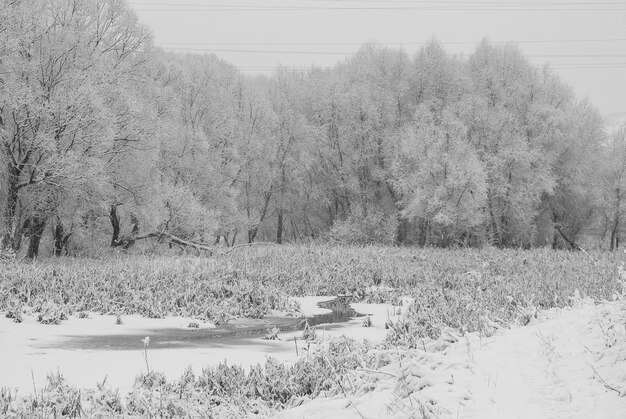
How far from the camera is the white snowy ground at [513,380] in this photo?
4332 mm

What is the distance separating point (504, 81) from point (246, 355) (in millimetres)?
36849

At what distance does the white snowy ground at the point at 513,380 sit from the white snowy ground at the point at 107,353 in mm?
2443

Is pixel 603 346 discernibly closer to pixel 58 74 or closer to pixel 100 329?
pixel 100 329

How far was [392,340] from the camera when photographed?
8375 mm

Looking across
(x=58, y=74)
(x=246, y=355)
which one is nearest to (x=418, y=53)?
(x=58, y=74)

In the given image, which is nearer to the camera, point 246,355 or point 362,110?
point 246,355

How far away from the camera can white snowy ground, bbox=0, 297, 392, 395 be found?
6.62 metres

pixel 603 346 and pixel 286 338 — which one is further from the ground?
pixel 603 346

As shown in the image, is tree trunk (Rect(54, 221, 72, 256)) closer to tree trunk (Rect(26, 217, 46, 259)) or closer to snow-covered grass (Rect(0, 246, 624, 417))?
tree trunk (Rect(26, 217, 46, 259))

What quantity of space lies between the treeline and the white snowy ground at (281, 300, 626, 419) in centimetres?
1643

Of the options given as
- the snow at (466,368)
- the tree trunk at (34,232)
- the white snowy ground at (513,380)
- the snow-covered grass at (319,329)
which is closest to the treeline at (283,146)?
the tree trunk at (34,232)

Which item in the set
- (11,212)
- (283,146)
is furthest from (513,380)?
(283,146)

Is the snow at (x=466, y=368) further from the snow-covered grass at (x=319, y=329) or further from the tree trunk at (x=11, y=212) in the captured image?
the tree trunk at (x=11, y=212)

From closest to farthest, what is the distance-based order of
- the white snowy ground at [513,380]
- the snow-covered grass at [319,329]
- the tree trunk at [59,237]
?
1. the white snowy ground at [513,380]
2. the snow-covered grass at [319,329]
3. the tree trunk at [59,237]
